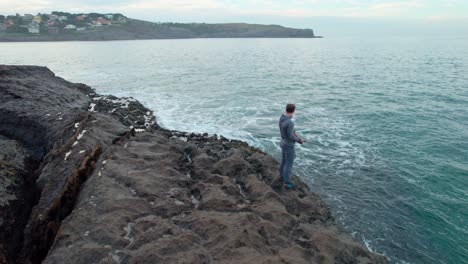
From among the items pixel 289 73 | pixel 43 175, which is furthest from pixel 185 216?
pixel 289 73

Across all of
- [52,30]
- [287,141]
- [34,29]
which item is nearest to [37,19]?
[52,30]

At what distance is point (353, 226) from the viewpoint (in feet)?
43.3

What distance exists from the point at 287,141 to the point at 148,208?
4949mm

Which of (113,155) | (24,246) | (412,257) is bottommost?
(412,257)

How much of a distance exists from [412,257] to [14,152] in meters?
16.2

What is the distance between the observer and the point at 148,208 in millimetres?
10148

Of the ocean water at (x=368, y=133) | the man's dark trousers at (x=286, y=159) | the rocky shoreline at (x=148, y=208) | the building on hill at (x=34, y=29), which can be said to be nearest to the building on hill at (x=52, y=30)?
the building on hill at (x=34, y=29)

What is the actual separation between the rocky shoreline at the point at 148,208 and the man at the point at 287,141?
424 mm

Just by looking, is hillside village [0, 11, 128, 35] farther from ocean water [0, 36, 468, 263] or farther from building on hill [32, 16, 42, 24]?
ocean water [0, 36, 468, 263]

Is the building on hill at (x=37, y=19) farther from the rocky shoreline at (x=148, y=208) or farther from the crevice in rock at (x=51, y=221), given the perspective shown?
the crevice in rock at (x=51, y=221)

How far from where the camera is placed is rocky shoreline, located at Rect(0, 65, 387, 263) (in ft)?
27.9

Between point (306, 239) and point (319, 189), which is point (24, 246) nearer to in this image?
point (306, 239)

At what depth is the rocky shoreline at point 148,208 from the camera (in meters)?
8.52

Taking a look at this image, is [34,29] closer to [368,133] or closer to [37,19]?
[37,19]
